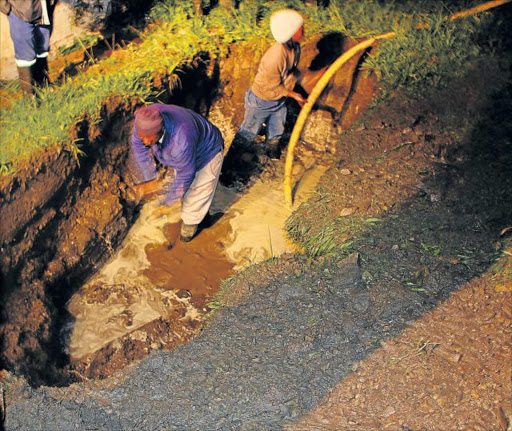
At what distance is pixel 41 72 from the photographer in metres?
5.47

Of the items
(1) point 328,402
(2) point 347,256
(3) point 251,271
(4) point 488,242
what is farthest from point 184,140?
(4) point 488,242

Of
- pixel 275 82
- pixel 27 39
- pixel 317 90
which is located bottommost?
pixel 317 90

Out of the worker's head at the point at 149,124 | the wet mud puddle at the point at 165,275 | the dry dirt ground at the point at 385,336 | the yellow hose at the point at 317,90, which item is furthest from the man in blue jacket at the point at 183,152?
the dry dirt ground at the point at 385,336

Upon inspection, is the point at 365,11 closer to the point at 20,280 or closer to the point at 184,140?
the point at 184,140

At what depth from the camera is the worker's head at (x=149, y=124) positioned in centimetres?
426

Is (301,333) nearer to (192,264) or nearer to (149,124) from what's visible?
(192,264)

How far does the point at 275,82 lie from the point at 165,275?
6.58ft

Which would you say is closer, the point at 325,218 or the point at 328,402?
the point at 328,402

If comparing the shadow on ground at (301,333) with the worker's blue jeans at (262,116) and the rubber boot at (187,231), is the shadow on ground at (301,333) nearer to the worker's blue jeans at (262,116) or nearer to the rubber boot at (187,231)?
the rubber boot at (187,231)

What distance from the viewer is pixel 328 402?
3730 mm

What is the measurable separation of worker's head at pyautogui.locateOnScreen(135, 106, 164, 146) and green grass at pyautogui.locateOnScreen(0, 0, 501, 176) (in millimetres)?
907

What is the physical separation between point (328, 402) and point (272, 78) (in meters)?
2.94

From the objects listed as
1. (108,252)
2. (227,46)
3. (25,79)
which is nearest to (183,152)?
(108,252)

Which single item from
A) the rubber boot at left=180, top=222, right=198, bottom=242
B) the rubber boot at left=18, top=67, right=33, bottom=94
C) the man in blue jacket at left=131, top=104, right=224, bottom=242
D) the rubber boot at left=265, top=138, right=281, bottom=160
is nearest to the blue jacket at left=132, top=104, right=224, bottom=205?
the man in blue jacket at left=131, top=104, right=224, bottom=242
